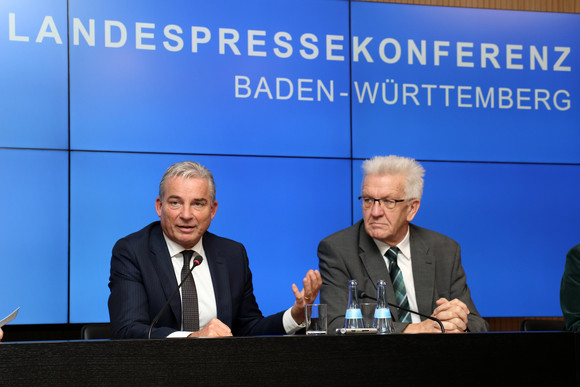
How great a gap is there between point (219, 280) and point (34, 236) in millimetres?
1328

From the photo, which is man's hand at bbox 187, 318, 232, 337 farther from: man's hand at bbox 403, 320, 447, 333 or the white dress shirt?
the white dress shirt

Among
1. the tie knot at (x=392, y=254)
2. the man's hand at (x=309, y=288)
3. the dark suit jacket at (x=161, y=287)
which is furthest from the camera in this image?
the tie knot at (x=392, y=254)

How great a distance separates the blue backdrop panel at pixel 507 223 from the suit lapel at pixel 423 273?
107 cm

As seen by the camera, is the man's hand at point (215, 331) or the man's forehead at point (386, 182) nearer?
the man's hand at point (215, 331)

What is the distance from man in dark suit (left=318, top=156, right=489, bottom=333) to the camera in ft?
9.62

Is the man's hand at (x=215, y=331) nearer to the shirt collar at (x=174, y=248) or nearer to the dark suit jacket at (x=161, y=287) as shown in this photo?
the dark suit jacket at (x=161, y=287)

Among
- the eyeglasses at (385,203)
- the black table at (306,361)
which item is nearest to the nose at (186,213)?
the eyeglasses at (385,203)

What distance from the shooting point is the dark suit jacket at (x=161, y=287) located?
2572 mm

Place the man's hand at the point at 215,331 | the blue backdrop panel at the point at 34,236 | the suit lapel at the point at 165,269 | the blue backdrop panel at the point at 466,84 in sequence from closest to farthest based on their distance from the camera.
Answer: the man's hand at the point at 215,331 < the suit lapel at the point at 165,269 < the blue backdrop panel at the point at 34,236 < the blue backdrop panel at the point at 466,84

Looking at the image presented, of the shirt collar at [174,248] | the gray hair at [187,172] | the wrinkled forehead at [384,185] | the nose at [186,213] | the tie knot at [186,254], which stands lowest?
the tie knot at [186,254]

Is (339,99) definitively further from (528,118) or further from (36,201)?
(36,201)

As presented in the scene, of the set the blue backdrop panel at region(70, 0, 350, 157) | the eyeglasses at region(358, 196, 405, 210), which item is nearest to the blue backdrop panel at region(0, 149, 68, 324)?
the blue backdrop panel at region(70, 0, 350, 157)

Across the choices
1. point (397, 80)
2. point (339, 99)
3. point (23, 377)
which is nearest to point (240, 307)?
A: point (23, 377)

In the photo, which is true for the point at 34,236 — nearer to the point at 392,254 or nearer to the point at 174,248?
the point at 174,248
